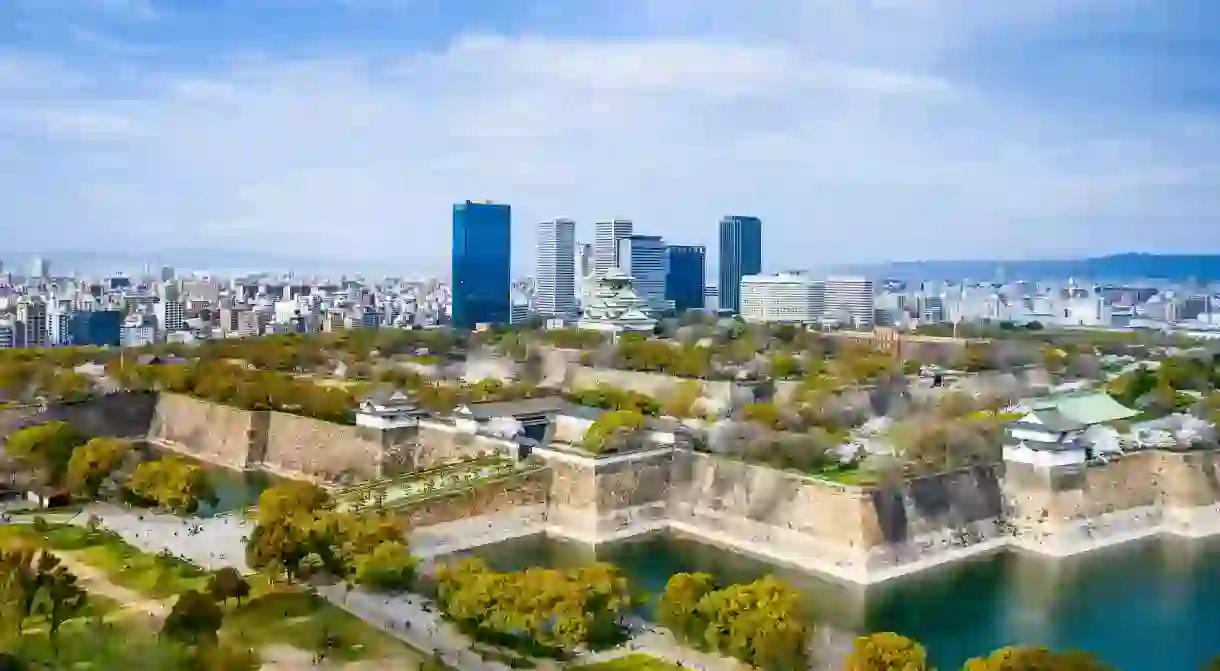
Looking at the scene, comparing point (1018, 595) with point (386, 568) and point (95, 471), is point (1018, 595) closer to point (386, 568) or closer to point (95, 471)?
point (386, 568)

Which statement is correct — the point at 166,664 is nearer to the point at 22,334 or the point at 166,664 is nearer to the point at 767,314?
the point at 22,334

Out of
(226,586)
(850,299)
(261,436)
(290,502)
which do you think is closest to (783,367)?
(261,436)

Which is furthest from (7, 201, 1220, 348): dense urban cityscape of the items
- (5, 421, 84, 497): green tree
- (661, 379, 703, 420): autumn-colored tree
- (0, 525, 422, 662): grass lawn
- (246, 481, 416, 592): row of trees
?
(246, 481, 416, 592): row of trees

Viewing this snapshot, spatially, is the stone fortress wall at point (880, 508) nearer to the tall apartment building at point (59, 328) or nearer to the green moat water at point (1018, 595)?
the green moat water at point (1018, 595)

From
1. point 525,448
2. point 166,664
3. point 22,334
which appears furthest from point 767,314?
point 166,664

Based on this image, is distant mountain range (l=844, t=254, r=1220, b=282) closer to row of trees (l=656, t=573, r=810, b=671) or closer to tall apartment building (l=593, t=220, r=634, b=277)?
tall apartment building (l=593, t=220, r=634, b=277)

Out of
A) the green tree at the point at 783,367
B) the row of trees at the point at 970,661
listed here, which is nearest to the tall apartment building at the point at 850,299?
the green tree at the point at 783,367
